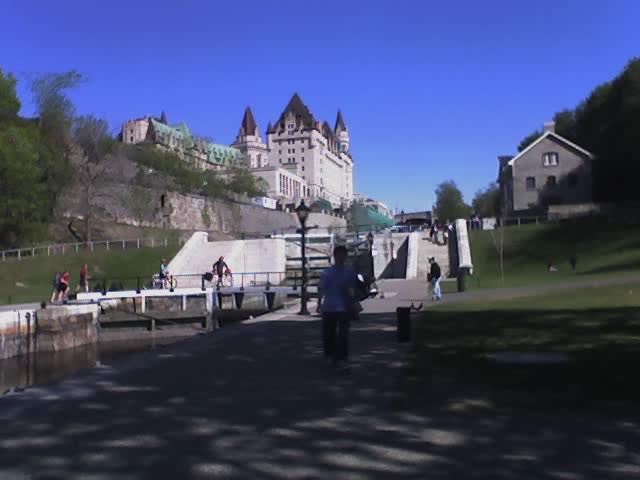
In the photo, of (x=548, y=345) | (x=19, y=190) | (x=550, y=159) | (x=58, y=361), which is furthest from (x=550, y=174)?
(x=548, y=345)

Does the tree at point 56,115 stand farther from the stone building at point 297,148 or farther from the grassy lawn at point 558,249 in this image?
the stone building at point 297,148

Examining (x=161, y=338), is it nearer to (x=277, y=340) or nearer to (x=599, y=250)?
(x=277, y=340)

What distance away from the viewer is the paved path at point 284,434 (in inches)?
201

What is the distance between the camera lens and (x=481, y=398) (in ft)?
24.0

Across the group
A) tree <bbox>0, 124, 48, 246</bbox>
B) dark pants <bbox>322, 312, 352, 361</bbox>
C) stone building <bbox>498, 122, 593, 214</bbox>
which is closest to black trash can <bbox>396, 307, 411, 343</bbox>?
dark pants <bbox>322, 312, 352, 361</bbox>

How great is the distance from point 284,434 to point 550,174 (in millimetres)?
64814

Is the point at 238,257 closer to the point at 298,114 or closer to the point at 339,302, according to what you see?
the point at 339,302

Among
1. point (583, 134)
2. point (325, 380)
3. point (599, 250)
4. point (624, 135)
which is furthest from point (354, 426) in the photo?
point (583, 134)

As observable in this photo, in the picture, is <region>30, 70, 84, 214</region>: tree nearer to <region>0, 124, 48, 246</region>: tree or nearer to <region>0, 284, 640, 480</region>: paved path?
<region>0, 124, 48, 246</region>: tree

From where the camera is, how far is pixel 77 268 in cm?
4306

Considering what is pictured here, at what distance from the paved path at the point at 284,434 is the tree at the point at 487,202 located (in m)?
96.7

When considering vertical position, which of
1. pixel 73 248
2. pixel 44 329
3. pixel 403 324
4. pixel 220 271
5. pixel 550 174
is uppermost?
pixel 550 174

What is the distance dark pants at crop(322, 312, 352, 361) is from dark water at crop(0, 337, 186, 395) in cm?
844

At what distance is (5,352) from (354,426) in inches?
750
